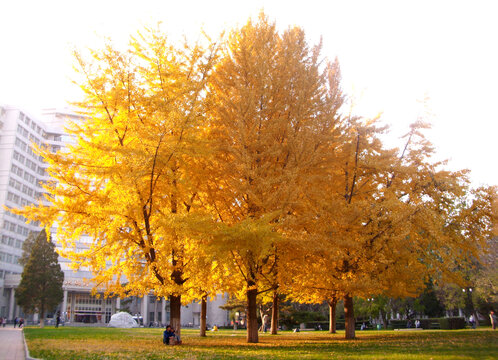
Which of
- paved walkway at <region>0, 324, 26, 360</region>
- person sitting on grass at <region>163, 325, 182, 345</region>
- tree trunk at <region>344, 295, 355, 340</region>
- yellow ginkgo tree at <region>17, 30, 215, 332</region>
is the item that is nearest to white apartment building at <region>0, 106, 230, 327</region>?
paved walkway at <region>0, 324, 26, 360</region>

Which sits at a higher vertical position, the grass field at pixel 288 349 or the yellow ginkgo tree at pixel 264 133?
the yellow ginkgo tree at pixel 264 133

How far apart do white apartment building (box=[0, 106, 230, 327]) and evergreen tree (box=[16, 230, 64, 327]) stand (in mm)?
24429

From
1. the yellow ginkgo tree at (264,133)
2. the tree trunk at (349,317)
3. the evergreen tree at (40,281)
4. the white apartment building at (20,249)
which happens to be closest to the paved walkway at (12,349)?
the yellow ginkgo tree at (264,133)

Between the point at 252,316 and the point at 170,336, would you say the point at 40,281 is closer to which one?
the point at 170,336

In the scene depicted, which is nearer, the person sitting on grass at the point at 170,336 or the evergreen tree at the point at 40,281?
the person sitting on grass at the point at 170,336

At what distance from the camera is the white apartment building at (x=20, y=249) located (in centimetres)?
7656

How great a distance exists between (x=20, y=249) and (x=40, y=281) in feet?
120

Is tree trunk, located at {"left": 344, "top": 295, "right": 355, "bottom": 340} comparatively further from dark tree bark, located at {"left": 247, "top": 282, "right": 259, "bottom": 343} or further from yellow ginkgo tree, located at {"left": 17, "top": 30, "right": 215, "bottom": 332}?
yellow ginkgo tree, located at {"left": 17, "top": 30, "right": 215, "bottom": 332}

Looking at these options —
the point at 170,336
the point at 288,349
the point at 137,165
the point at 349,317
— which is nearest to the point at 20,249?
the point at 170,336

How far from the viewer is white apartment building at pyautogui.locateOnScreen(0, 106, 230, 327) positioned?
251 feet

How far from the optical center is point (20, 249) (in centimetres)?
8219

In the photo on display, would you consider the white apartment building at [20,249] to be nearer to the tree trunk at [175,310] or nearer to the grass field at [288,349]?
the tree trunk at [175,310]

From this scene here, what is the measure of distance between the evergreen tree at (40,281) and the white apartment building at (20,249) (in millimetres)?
24429

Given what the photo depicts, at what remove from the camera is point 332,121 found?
1789cm
